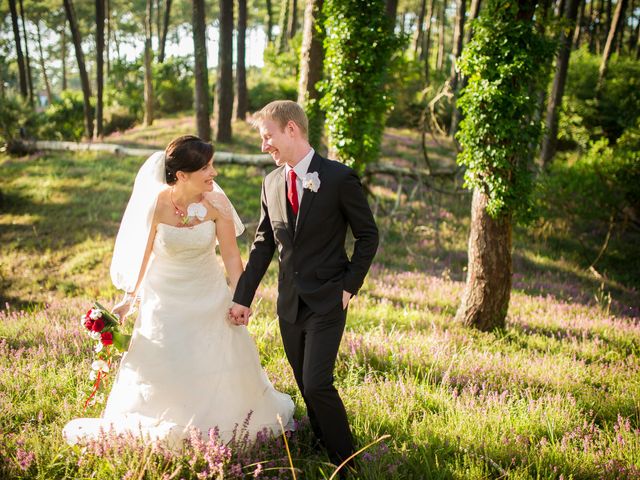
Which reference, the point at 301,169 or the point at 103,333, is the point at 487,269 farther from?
the point at 103,333

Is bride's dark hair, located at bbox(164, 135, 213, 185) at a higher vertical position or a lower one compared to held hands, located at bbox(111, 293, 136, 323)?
higher

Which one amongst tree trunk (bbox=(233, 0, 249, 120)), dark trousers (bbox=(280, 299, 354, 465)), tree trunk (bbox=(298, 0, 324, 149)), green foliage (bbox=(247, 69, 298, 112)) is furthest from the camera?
green foliage (bbox=(247, 69, 298, 112))

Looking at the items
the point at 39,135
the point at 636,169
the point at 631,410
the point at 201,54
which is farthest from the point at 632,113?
the point at 39,135

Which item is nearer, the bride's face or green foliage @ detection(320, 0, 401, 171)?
the bride's face

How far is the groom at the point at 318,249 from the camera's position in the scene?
10.9 feet

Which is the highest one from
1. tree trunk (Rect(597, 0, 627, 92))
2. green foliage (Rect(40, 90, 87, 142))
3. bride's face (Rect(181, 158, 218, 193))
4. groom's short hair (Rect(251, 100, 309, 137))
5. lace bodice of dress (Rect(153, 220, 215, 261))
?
tree trunk (Rect(597, 0, 627, 92))

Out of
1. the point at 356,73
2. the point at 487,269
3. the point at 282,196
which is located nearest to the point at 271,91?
the point at 356,73

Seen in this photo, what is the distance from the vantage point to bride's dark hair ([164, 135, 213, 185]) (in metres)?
3.86

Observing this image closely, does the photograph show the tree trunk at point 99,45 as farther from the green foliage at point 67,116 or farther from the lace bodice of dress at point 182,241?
the lace bodice of dress at point 182,241

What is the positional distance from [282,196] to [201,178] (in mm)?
A: 793

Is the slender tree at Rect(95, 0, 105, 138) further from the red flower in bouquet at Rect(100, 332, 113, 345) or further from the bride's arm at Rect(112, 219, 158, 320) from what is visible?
the red flower in bouquet at Rect(100, 332, 113, 345)

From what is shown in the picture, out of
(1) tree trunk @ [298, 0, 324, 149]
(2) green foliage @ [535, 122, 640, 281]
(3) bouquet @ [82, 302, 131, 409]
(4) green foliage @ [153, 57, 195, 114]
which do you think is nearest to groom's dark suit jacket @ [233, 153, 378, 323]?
(3) bouquet @ [82, 302, 131, 409]

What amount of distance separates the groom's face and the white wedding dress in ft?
3.22

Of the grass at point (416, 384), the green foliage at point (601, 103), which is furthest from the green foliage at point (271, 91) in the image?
the grass at point (416, 384)
